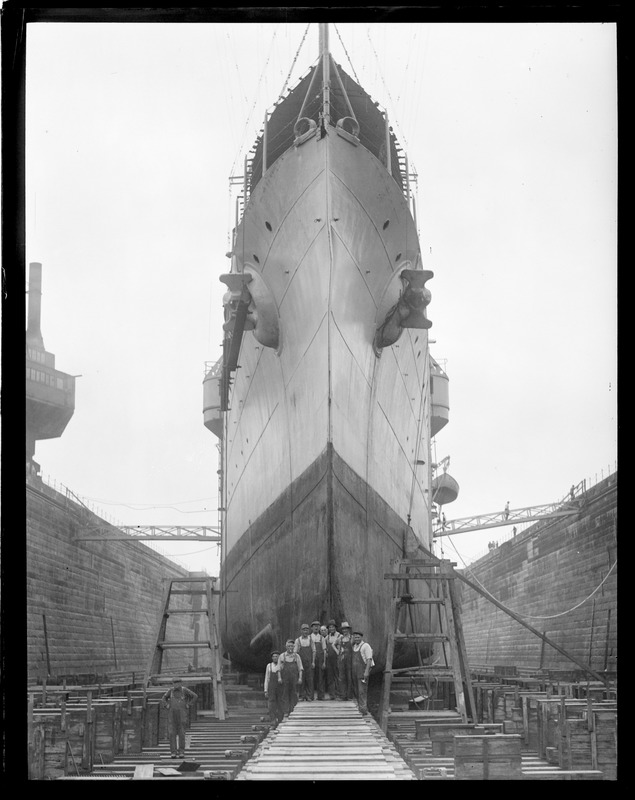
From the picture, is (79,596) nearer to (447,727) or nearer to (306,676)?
(306,676)

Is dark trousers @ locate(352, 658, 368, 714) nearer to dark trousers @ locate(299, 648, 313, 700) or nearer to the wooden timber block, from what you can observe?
dark trousers @ locate(299, 648, 313, 700)

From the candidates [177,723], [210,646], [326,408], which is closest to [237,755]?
[177,723]

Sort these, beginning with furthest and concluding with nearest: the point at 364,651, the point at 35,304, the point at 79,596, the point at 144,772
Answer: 1. the point at 35,304
2. the point at 79,596
3. the point at 364,651
4. the point at 144,772

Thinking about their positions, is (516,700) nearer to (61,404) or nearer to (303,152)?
(303,152)

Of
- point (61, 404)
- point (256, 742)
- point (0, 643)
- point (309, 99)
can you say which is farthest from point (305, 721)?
point (61, 404)

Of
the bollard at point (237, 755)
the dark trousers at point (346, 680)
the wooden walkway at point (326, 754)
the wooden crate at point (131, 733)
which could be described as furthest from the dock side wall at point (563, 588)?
the bollard at point (237, 755)

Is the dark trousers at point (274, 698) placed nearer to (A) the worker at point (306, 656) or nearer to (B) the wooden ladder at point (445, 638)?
(A) the worker at point (306, 656)
